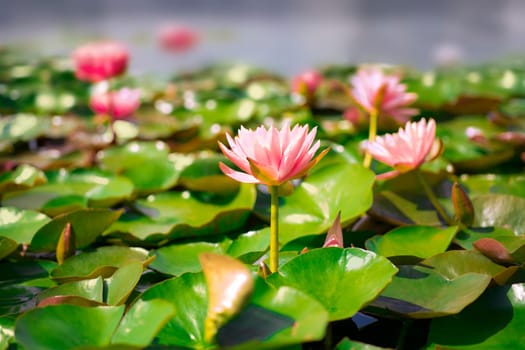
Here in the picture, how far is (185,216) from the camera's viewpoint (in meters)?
1.08

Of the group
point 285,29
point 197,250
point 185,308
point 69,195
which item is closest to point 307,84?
point 69,195

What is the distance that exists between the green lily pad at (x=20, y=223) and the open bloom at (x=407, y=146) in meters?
0.57

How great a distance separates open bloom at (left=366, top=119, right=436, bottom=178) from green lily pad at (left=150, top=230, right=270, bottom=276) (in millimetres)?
227

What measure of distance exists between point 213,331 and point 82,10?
751cm

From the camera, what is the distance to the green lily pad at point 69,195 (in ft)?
3.66

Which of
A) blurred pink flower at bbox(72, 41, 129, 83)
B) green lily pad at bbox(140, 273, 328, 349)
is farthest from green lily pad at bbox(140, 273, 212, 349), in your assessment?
blurred pink flower at bbox(72, 41, 129, 83)

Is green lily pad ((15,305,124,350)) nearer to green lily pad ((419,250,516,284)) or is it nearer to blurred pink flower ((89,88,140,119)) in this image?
green lily pad ((419,250,516,284))

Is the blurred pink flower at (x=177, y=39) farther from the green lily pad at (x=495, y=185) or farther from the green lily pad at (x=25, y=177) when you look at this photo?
the green lily pad at (x=495, y=185)

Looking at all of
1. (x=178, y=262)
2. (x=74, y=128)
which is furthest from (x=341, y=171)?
(x=74, y=128)

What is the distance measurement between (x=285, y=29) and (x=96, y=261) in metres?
4.60

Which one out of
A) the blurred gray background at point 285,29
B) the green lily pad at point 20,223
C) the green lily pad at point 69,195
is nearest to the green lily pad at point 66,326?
the green lily pad at point 20,223

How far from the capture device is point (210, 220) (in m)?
0.98

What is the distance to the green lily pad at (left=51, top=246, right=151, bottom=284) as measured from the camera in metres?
0.85

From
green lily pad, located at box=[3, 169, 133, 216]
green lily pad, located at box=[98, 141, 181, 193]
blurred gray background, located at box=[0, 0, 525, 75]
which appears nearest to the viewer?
green lily pad, located at box=[3, 169, 133, 216]
